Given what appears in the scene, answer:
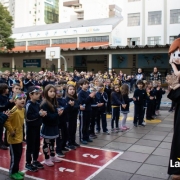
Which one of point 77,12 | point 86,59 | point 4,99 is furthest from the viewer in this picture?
point 77,12

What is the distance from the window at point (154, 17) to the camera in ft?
Answer: 107

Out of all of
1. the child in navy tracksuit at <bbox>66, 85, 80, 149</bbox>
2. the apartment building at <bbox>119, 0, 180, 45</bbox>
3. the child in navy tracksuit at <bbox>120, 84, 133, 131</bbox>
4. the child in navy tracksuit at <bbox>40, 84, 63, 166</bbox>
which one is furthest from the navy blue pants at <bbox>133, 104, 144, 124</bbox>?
the apartment building at <bbox>119, 0, 180, 45</bbox>

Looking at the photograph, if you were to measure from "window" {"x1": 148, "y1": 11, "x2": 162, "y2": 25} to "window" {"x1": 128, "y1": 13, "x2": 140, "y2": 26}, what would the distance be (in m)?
1.57

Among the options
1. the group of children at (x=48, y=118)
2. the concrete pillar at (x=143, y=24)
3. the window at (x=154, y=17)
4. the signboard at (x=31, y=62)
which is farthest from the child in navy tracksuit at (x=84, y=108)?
the signboard at (x=31, y=62)

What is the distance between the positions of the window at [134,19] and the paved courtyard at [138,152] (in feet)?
88.8

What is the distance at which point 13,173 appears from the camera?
14.3 feet

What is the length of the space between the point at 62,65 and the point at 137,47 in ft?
43.5

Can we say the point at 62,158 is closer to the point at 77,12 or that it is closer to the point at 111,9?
the point at 77,12

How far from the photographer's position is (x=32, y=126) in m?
4.75

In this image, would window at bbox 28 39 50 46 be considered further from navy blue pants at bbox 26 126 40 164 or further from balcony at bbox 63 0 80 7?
balcony at bbox 63 0 80 7

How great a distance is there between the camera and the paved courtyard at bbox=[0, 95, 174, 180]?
460 centimetres

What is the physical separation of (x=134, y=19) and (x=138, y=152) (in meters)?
30.8

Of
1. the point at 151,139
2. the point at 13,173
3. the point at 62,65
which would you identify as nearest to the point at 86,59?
the point at 62,65

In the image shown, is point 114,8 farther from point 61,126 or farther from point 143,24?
point 61,126
